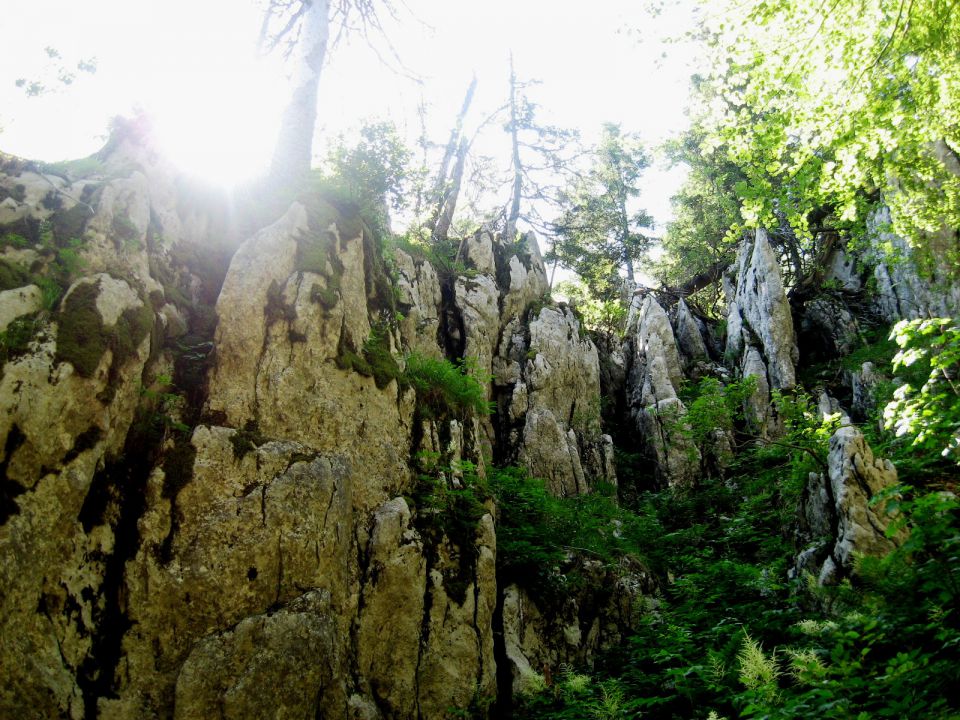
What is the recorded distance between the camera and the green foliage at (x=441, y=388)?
8719 millimetres

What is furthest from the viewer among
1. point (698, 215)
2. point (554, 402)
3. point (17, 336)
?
point (698, 215)

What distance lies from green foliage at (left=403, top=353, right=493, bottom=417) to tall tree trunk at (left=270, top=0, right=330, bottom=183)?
3656 millimetres

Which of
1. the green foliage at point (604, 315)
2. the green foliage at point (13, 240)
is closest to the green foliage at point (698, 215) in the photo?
the green foliage at point (604, 315)

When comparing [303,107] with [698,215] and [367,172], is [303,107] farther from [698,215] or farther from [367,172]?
[698,215]

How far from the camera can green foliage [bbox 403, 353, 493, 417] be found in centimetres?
872

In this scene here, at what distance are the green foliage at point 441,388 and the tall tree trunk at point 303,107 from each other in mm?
3656

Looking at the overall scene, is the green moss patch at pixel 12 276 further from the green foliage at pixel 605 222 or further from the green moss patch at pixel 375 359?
the green foliage at pixel 605 222

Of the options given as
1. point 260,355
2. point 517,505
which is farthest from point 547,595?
point 260,355

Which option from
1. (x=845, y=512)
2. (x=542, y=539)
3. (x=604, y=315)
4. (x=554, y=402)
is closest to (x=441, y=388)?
(x=542, y=539)

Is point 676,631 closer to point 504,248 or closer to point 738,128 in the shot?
point 738,128

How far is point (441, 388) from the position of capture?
916 centimetres

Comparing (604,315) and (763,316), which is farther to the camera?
(604,315)

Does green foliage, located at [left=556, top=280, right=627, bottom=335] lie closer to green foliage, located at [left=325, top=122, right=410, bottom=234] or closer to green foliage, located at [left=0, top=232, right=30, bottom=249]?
green foliage, located at [left=325, top=122, right=410, bottom=234]

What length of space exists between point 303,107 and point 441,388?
544cm
